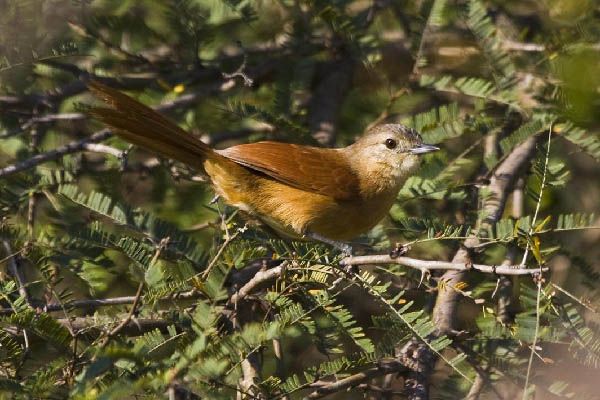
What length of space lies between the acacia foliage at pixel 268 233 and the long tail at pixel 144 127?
0.67 feet

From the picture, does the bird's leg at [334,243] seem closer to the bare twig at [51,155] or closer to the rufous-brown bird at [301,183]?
the rufous-brown bird at [301,183]

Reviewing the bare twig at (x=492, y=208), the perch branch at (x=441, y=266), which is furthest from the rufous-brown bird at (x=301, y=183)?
the perch branch at (x=441, y=266)

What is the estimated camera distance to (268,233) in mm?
5027

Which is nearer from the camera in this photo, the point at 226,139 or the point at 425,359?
the point at 425,359

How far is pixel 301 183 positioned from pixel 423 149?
71 cm

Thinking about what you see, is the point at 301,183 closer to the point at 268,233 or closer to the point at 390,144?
the point at 268,233

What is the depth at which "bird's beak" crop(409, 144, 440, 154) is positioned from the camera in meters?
4.86

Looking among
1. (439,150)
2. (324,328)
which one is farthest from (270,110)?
(324,328)

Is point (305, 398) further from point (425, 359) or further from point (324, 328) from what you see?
point (425, 359)

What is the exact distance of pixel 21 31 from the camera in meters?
4.71

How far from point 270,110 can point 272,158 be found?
17.8 inches

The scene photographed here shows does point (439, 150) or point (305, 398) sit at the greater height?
point (439, 150)

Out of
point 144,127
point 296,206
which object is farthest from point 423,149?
point 144,127

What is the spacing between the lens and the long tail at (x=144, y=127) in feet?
14.2
